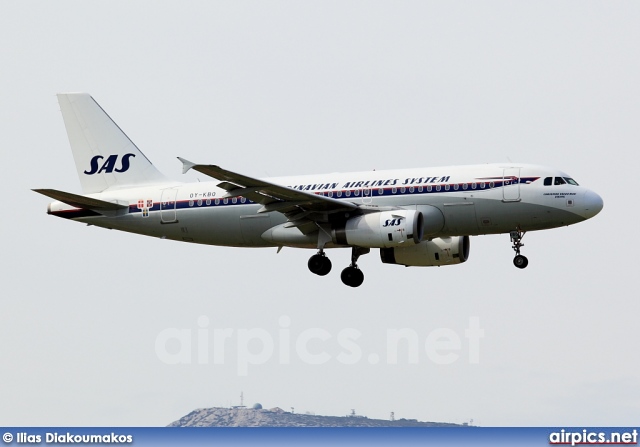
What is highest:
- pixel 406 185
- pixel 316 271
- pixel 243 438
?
pixel 406 185

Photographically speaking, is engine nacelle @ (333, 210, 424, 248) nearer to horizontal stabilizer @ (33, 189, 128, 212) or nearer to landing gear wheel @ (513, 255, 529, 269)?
landing gear wheel @ (513, 255, 529, 269)

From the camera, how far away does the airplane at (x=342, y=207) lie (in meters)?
46.1

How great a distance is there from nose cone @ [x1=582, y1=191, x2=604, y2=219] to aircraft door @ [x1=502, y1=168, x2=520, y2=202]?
2.93m

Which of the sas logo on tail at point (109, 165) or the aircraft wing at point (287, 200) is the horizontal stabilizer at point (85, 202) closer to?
the sas logo on tail at point (109, 165)

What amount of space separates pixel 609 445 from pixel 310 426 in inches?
2894

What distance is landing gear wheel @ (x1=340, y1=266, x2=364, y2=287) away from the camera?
1996 inches

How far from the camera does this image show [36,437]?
6000cm

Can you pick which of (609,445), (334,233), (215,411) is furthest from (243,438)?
(334,233)

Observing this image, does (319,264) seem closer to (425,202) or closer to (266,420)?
(425,202)

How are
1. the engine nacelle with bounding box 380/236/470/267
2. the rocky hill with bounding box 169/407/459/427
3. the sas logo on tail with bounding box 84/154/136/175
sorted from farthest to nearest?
the rocky hill with bounding box 169/407/459/427
the sas logo on tail with bounding box 84/154/136/175
the engine nacelle with bounding box 380/236/470/267

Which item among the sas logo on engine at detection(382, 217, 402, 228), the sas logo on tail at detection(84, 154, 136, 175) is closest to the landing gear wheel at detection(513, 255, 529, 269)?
the sas logo on engine at detection(382, 217, 402, 228)

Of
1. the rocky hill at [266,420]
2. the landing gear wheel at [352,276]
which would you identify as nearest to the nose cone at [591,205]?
the landing gear wheel at [352,276]

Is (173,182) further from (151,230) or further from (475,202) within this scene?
(475,202)

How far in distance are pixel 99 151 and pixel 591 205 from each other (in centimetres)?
2427
